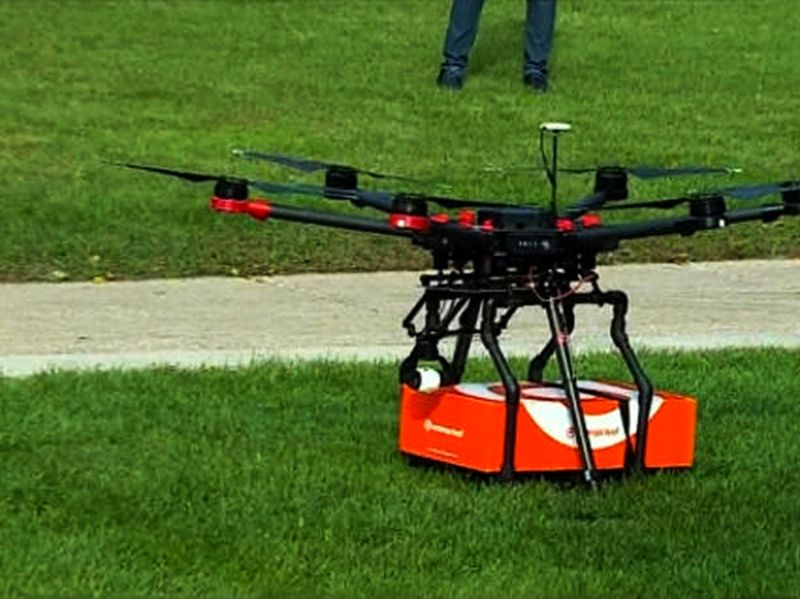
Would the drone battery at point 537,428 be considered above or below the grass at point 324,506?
above

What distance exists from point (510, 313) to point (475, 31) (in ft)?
25.4

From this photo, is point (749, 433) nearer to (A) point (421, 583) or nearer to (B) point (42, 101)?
(A) point (421, 583)

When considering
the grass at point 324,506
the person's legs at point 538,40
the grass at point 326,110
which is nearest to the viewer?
the grass at point 324,506

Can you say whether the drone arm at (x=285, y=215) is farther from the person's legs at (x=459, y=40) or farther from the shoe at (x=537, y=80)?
the shoe at (x=537, y=80)

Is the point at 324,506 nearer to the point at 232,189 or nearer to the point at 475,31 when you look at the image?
the point at 232,189

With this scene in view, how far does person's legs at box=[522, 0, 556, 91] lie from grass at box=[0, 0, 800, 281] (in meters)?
0.13

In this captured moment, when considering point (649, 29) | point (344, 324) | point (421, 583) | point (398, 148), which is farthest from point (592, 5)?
point (421, 583)

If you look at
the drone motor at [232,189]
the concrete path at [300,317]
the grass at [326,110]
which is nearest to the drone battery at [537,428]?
the drone motor at [232,189]

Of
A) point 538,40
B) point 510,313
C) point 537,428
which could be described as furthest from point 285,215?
point 538,40

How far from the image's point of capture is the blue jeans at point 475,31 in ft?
44.2

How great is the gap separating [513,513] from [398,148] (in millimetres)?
6605

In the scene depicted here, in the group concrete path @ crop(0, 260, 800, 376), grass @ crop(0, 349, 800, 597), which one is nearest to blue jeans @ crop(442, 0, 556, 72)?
concrete path @ crop(0, 260, 800, 376)

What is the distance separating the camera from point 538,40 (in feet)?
45.0

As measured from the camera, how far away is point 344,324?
360 inches
